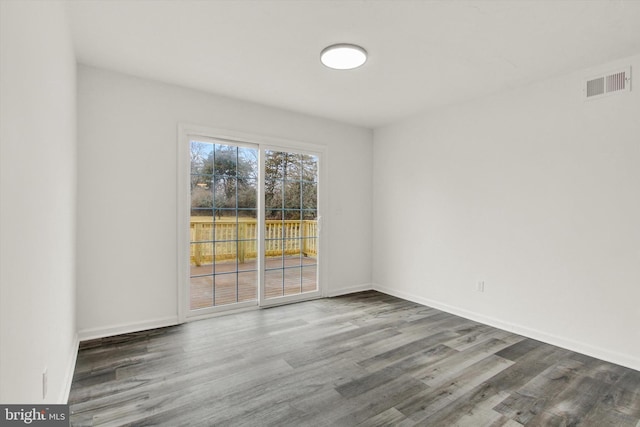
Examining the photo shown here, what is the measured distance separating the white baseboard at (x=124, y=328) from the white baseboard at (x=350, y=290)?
2184 millimetres

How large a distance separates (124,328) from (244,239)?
61.9 inches

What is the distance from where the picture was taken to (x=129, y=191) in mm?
3297

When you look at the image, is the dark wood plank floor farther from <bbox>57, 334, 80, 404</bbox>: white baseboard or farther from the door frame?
the door frame

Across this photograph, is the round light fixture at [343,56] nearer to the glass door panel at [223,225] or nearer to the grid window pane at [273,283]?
the glass door panel at [223,225]

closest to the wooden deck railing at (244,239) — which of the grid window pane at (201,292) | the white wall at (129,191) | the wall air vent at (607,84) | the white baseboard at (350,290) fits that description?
the grid window pane at (201,292)

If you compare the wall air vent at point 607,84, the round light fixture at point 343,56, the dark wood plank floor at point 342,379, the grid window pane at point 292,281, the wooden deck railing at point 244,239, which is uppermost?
the round light fixture at point 343,56

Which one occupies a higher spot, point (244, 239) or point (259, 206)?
point (259, 206)

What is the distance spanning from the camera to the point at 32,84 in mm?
1359

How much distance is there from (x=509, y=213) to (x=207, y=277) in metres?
3.54

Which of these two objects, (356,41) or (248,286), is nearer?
(356,41)

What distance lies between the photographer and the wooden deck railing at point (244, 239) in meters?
3.80

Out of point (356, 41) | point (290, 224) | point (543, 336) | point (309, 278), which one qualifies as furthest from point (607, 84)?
point (309, 278)

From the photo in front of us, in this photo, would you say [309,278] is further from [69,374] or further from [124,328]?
[69,374]

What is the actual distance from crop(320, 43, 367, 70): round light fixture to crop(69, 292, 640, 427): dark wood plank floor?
8.59ft
